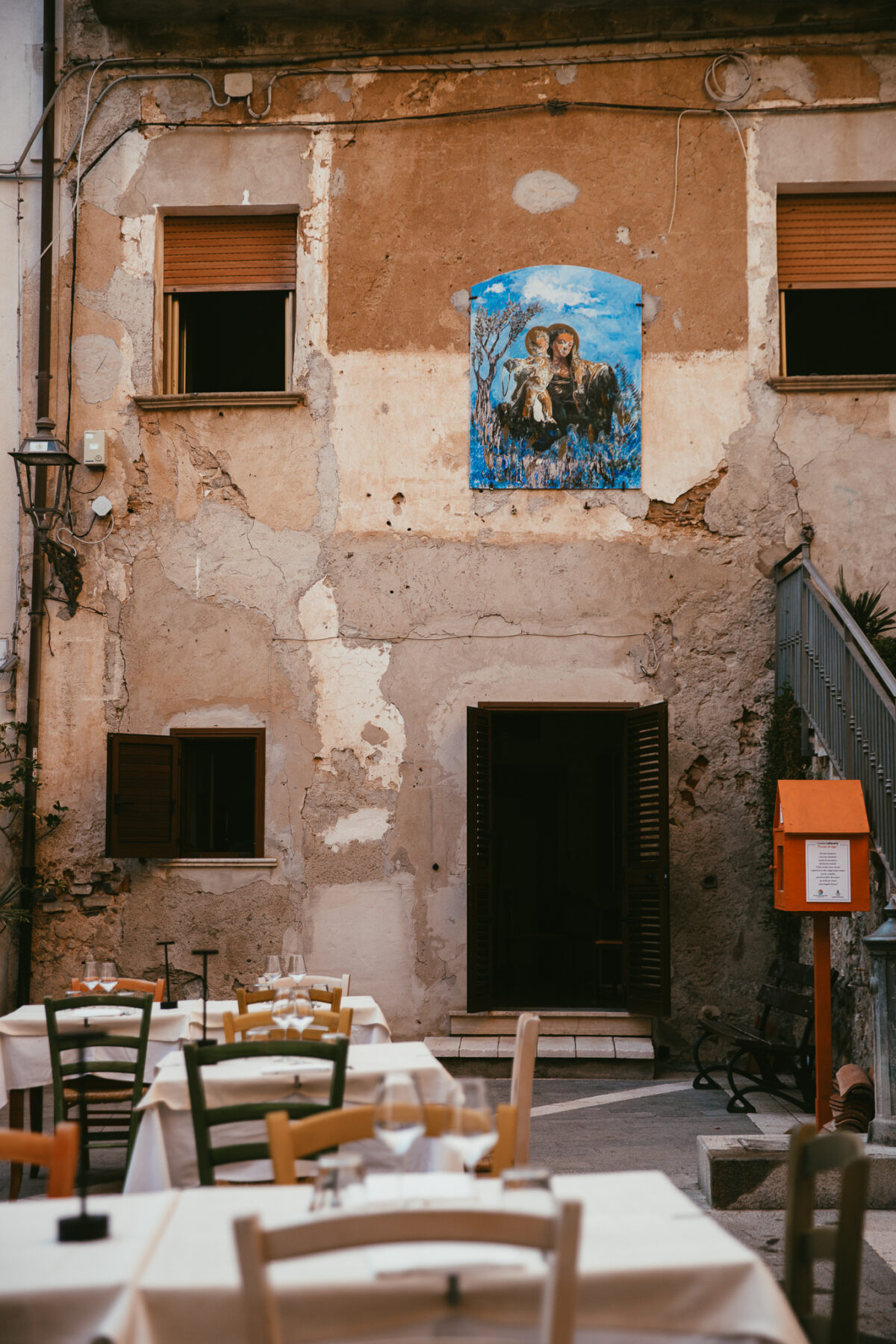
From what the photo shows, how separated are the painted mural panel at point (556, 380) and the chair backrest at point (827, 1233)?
28.2ft

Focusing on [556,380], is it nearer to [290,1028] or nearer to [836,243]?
[836,243]

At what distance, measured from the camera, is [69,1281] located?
248cm

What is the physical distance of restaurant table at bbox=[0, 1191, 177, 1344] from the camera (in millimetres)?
2402

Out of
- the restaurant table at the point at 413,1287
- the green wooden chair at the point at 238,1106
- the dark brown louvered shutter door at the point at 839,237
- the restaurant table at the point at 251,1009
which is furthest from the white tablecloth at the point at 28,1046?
the dark brown louvered shutter door at the point at 839,237

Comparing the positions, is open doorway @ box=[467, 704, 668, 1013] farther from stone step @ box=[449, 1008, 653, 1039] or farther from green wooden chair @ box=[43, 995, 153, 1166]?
green wooden chair @ box=[43, 995, 153, 1166]

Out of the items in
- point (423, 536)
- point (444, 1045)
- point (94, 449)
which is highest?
point (94, 449)

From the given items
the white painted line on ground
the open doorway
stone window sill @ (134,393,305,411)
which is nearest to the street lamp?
stone window sill @ (134,393,305,411)

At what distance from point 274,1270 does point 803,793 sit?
529cm

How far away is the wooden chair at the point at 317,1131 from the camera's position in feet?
10.3

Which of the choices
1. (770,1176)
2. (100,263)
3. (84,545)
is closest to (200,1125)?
(770,1176)

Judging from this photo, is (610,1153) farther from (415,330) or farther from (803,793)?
(415,330)

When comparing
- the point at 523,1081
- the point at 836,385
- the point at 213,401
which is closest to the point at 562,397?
the point at 836,385

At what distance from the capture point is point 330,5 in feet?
37.2

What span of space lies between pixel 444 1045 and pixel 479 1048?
0.95 feet
